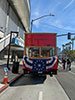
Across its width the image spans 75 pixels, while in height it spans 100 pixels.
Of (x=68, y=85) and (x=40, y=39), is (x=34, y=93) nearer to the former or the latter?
(x=68, y=85)

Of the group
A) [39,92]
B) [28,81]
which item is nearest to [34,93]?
[39,92]

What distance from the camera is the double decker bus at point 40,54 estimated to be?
1694 centimetres

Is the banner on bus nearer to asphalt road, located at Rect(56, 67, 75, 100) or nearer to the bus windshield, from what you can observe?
the bus windshield

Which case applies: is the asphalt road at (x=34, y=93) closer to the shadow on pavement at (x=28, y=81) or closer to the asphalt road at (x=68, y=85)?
the asphalt road at (x=68, y=85)

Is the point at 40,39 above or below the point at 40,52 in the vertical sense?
above

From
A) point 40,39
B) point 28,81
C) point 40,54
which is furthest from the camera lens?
point 40,39

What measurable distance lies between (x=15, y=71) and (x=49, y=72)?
6.12 metres

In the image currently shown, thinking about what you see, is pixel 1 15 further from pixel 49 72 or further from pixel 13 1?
pixel 49 72

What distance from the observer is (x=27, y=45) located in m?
17.7

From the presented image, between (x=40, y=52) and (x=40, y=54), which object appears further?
(x=40, y=52)

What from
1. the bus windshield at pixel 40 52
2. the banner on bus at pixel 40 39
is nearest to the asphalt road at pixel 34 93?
the bus windshield at pixel 40 52

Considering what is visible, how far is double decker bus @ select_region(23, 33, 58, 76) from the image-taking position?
16.9m

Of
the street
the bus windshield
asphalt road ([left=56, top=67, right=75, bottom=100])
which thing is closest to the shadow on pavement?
the street

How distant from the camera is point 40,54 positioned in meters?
17.4
